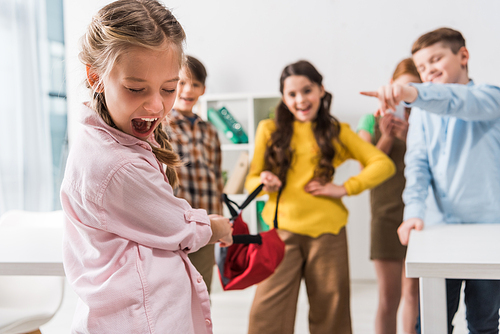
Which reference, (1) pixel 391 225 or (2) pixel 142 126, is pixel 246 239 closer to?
(2) pixel 142 126

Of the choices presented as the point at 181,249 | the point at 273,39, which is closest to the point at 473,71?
the point at 273,39

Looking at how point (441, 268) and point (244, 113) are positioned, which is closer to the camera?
point (441, 268)

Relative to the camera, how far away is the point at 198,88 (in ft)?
6.12

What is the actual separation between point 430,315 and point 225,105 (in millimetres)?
2740

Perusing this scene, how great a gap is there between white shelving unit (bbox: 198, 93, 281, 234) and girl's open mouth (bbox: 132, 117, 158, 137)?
7.18 feet

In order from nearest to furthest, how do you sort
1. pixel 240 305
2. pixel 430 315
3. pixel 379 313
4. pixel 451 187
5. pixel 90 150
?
pixel 90 150, pixel 430 315, pixel 451 187, pixel 379 313, pixel 240 305

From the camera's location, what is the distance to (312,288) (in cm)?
168

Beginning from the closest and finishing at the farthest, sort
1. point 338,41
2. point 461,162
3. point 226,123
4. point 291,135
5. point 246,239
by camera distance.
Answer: point 246,239, point 461,162, point 291,135, point 226,123, point 338,41

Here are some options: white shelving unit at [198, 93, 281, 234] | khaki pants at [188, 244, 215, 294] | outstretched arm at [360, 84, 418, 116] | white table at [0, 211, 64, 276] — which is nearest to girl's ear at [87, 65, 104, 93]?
white table at [0, 211, 64, 276]

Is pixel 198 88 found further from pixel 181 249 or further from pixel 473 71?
pixel 473 71

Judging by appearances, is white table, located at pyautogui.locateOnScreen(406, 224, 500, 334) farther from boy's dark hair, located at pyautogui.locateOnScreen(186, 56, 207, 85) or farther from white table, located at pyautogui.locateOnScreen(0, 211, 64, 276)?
boy's dark hair, located at pyautogui.locateOnScreen(186, 56, 207, 85)

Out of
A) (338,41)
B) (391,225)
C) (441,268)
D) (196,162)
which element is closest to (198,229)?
(441,268)

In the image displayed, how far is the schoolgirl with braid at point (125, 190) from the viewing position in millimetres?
741

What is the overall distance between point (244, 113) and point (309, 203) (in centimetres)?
192
